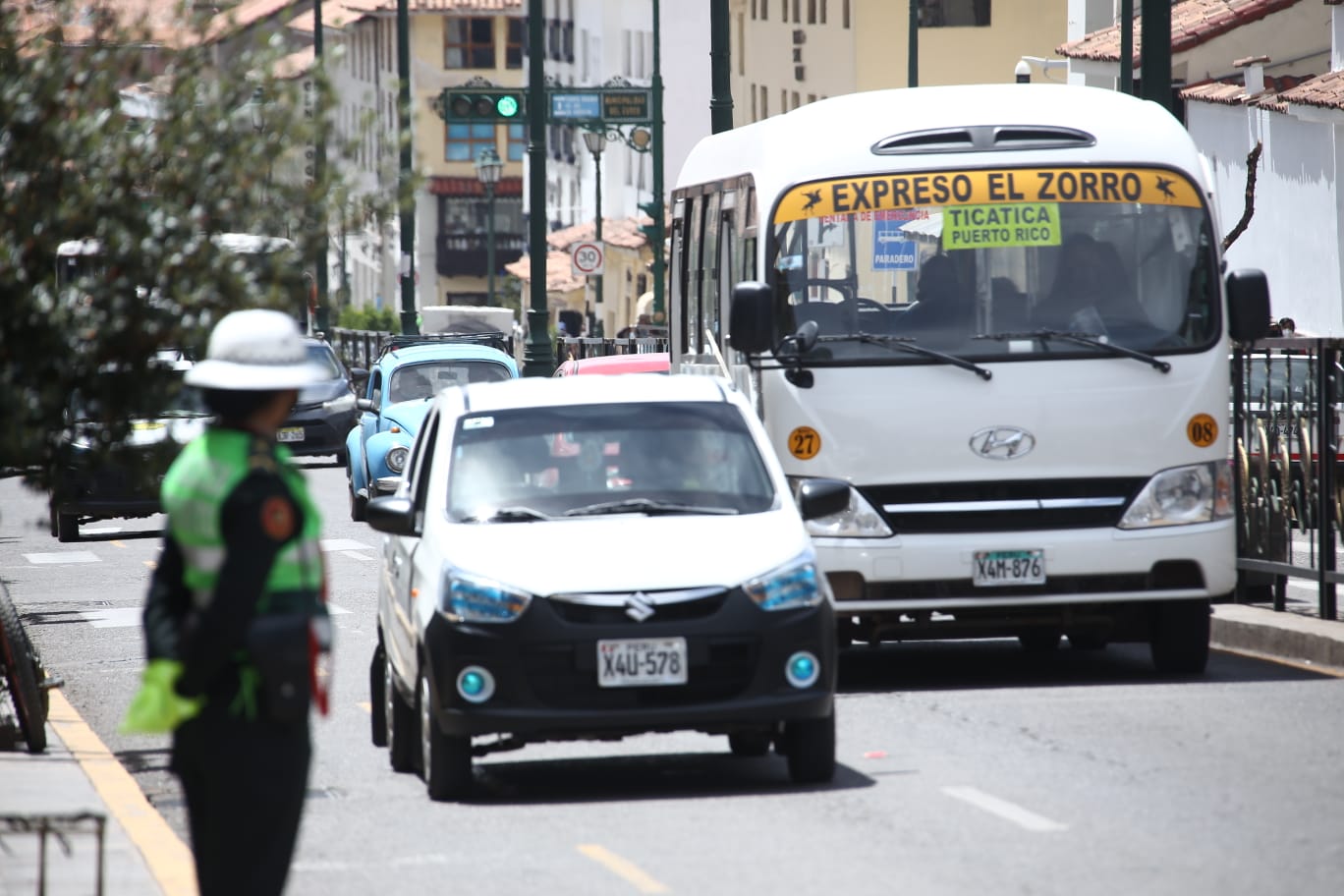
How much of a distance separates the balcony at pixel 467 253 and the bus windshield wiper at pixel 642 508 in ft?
350

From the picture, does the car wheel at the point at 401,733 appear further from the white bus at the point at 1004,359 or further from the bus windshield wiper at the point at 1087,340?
the bus windshield wiper at the point at 1087,340

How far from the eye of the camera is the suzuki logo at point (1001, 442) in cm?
1314

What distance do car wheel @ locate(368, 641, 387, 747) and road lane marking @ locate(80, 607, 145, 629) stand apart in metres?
6.64

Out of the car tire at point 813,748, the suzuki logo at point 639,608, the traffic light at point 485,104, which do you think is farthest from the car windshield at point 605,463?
the traffic light at point 485,104

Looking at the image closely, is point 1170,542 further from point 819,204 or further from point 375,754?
point 375,754

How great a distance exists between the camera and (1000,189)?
44.5 feet

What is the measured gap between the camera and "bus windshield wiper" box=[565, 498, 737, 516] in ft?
34.9

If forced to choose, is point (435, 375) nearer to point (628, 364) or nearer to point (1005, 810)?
point (628, 364)

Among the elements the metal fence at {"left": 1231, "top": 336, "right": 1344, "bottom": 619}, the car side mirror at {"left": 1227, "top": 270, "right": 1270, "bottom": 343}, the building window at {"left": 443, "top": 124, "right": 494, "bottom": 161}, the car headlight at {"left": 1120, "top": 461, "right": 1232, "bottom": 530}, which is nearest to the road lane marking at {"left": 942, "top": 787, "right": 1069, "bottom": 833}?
the car headlight at {"left": 1120, "top": 461, "right": 1232, "bottom": 530}

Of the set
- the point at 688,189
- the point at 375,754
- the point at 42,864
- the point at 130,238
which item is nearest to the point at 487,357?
the point at 688,189

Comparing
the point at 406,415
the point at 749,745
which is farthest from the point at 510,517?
the point at 406,415

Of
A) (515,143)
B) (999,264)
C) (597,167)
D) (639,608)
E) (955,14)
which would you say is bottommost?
(639,608)

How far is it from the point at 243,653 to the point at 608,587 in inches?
162

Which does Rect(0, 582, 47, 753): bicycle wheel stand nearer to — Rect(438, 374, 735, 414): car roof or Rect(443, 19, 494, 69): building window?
Rect(438, 374, 735, 414): car roof
